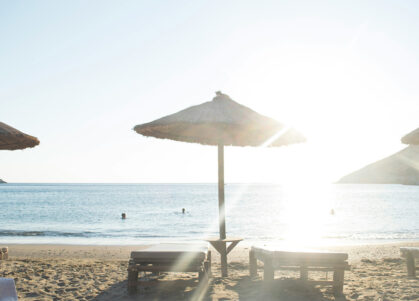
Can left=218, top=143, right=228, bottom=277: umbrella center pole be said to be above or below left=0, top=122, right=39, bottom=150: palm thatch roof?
below

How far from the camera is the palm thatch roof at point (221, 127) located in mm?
6398

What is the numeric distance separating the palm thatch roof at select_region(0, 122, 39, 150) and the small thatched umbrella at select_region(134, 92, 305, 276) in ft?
5.78

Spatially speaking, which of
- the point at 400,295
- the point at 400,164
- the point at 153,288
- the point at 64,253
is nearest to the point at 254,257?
the point at 153,288

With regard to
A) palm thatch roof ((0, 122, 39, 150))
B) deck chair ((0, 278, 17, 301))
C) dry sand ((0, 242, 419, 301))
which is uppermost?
palm thatch roof ((0, 122, 39, 150))

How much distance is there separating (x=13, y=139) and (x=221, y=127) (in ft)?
11.1

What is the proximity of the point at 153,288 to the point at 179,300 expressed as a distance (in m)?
0.81

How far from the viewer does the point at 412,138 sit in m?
7.34

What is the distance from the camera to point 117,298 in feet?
17.6

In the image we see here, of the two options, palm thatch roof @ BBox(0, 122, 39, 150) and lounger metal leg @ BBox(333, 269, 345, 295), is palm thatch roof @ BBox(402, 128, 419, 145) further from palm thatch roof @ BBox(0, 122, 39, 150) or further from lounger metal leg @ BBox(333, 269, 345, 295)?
palm thatch roof @ BBox(0, 122, 39, 150)

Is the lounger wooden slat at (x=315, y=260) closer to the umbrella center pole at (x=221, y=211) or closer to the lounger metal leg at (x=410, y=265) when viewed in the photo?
the umbrella center pole at (x=221, y=211)

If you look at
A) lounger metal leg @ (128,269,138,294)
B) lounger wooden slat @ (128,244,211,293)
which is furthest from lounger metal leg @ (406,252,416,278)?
lounger metal leg @ (128,269,138,294)

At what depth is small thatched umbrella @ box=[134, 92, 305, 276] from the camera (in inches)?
253

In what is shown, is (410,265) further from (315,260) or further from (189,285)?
(189,285)

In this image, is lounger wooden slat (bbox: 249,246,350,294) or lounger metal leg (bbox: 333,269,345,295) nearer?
lounger wooden slat (bbox: 249,246,350,294)
